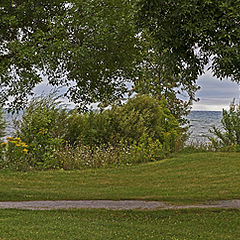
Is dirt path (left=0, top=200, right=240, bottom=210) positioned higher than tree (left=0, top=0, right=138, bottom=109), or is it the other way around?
tree (left=0, top=0, right=138, bottom=109)

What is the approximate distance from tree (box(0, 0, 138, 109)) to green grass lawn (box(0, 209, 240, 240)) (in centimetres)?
335

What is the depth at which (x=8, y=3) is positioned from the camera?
8.49 meters

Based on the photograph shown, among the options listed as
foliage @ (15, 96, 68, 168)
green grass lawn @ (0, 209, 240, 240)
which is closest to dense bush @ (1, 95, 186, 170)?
foliage @ (15, 96, 68, 168)

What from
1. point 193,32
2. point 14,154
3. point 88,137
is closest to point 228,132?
point 88,137

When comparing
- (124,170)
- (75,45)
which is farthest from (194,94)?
(75,45)

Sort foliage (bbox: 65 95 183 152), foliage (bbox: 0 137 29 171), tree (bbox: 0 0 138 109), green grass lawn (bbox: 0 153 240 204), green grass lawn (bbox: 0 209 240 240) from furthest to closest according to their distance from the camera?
foliage (bbox: 65 95 183 152) < foliage (bbox: 0 137 29 171) < green grass lawn (bbox: 0 153 240 204) < tree (bbox: 0 0 138 109) < green grass lawn (bbox: 0 209 240 240)

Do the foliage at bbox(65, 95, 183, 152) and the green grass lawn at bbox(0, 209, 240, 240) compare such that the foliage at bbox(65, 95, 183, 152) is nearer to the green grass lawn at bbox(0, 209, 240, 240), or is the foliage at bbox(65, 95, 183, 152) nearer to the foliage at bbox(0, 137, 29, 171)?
the foliage at bbox(0, 137, 29, 171)

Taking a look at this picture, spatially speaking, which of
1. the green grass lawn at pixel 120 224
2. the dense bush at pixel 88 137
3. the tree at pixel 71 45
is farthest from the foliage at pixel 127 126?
the green grass lawn at pixel 120 224

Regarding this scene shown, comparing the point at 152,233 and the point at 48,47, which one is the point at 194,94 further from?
the point at 152,233

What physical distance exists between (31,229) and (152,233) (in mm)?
2064

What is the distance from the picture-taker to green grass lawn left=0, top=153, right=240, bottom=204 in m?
9.65

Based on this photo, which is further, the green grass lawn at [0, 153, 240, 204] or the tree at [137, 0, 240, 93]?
the green grass lawn at [0, 153, 240, 204]

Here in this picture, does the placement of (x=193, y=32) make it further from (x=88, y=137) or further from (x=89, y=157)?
(x=88, y=137)

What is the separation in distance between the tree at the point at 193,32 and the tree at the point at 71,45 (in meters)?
1.01
